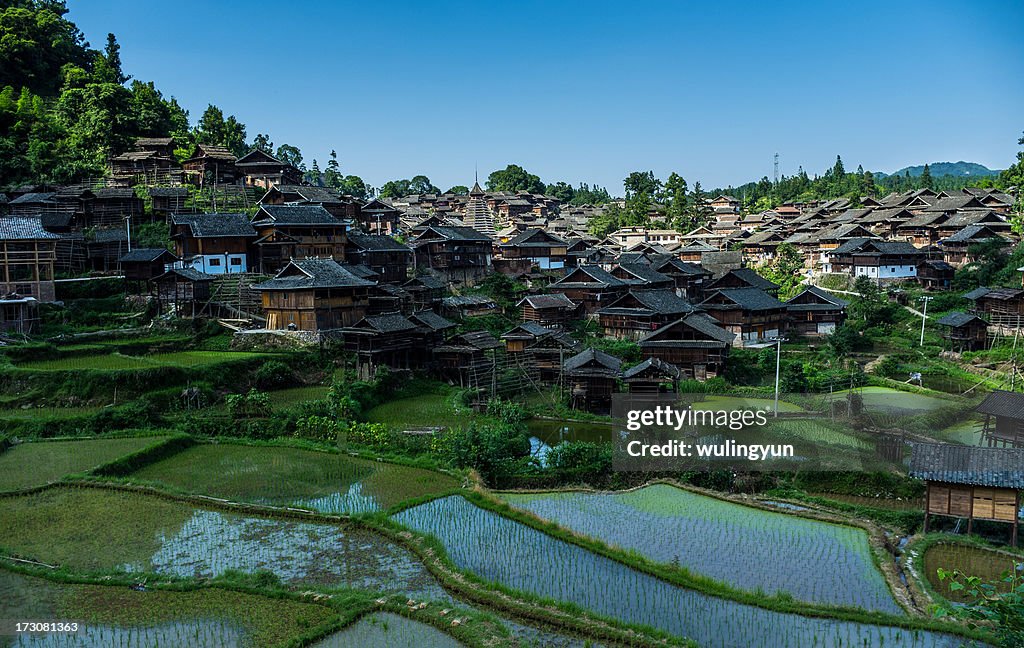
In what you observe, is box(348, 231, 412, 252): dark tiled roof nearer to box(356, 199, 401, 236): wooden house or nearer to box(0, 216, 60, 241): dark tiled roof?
box(356, 199, 401, 236): wooden house

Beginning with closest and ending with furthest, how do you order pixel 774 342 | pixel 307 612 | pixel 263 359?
pixel 307 612
pixel 263 359
pixel 774 342

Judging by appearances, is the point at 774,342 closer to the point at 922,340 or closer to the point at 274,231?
the point at 922,340

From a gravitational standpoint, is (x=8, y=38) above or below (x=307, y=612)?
above

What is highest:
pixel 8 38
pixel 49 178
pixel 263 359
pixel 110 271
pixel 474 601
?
pixel 8 38

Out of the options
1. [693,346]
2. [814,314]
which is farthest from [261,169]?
[814,314]

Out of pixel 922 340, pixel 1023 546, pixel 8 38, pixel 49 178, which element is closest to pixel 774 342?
pixel 922 340

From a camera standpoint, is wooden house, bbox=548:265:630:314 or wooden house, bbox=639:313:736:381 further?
wooden house, bbox=548:265:630:314

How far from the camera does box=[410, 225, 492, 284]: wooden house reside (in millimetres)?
53250

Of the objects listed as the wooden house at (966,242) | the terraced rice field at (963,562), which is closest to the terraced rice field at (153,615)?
the terraced rice field at (963,562)

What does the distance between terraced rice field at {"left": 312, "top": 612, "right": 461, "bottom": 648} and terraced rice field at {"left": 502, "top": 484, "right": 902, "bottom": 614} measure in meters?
5.62

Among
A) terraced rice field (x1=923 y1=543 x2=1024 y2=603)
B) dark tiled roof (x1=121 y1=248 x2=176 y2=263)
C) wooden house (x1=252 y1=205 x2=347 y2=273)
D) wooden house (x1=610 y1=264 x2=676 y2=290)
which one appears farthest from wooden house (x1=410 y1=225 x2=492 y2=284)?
terraced rice field (x1=923 y1=543 x2=1024 y2=603)

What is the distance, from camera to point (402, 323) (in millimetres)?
34062

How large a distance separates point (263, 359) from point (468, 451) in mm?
13193

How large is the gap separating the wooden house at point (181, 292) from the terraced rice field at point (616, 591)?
883 inches
